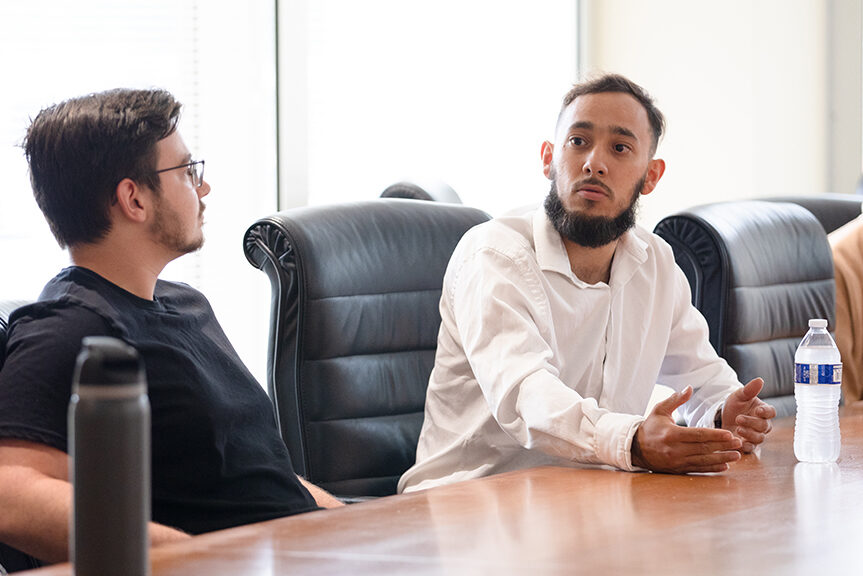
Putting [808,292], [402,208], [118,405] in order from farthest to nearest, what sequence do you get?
[808,292] → [402,208] → [118,405]

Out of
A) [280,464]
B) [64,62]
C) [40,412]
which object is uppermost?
[64,62]

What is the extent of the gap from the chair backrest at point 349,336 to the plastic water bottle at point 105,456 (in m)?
1.35

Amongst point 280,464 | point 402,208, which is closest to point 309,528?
point 280,464

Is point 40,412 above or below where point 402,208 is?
below

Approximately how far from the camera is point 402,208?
8.28ft

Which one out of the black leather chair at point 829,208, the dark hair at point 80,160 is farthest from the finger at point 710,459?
the black leather chair at point 829,208

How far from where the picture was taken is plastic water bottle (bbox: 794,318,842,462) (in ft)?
6.32

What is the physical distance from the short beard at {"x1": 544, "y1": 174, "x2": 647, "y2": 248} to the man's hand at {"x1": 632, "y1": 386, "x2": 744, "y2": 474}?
1.98 feet

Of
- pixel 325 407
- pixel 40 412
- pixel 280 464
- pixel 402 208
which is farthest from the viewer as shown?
pixel 402 208

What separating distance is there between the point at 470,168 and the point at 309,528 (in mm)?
3033

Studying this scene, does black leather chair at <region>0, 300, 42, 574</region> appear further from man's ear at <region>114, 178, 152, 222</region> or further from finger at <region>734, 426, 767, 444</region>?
finger at <region>734, 426, 767, 444</region>

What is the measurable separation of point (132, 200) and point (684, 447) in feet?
3.21

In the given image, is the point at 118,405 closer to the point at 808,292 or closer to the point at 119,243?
the point at 119,243

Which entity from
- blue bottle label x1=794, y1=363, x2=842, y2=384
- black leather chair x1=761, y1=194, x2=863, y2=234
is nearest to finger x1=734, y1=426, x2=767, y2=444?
blue bottle label x1=794, y1=363, x2=842, y2=384
